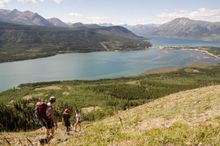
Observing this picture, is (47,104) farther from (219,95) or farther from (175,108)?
(219,95)

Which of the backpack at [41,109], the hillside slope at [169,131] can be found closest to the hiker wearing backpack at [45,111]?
the backpack at [41,109]

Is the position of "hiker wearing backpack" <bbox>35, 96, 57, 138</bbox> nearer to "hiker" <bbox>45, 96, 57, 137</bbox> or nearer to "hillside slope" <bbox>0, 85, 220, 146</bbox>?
"hiker" <bbox>45, 96, 57, 137</bbox>

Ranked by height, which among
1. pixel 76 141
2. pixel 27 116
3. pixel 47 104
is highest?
pixel 47 104

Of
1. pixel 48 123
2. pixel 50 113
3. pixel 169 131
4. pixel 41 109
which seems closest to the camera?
pixel 169 131

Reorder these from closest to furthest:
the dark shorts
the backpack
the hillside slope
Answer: the hillside slope
the backpack
the dark shorts

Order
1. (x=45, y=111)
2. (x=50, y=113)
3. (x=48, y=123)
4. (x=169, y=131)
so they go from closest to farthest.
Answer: (x=169, y=131)
(x=50, y=113)
(x=45, y=111)
(x=48, y=123)

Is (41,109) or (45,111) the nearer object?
(41,109)

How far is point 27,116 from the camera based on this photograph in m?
146

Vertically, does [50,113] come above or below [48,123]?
above

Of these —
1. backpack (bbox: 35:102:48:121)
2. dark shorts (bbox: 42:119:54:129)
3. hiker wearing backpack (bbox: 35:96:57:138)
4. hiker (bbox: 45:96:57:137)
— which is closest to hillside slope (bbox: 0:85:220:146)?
dark shorts (bbox: 42:119:54:129)

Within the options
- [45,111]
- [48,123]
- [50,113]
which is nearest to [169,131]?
[50,113]

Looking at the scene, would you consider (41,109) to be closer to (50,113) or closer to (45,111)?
(45,111)

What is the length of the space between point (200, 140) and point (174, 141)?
1711mm

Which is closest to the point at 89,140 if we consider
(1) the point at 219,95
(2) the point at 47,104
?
(2) the point at 47,104
